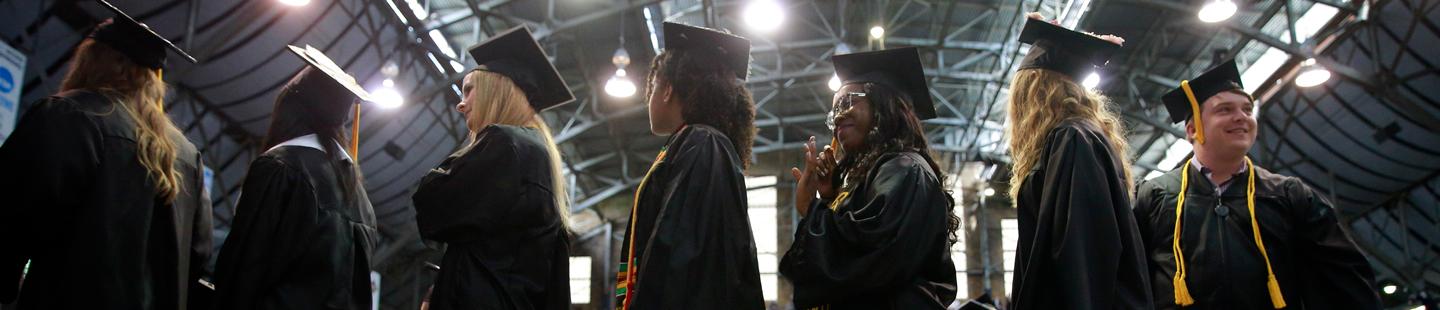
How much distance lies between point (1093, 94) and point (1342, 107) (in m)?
13.5

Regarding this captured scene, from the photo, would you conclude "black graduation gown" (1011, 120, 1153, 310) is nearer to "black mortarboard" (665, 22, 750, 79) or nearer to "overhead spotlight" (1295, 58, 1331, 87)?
"black mortarboard" (665, 22, 750, 79)

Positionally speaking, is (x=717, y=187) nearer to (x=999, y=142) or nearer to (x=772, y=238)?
(x=999, y=142)

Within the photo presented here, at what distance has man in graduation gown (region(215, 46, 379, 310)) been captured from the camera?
2.60 metres

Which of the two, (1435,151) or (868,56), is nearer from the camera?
(868,56)

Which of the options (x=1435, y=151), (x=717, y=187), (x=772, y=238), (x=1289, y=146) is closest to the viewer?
(x=717, y=187)

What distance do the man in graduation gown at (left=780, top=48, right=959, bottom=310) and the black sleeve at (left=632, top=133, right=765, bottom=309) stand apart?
0.77ft

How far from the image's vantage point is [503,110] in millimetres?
3082

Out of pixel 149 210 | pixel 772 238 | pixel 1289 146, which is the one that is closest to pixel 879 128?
pixel 149 210

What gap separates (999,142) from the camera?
17.8 m

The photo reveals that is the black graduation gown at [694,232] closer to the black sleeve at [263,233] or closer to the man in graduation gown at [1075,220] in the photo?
the man in graduation gown at [1075,220]

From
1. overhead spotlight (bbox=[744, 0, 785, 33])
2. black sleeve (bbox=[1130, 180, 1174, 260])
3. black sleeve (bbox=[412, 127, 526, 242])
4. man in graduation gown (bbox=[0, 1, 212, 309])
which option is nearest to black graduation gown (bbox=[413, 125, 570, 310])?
black sleeve (bbox=[412, 127, 526, 242])

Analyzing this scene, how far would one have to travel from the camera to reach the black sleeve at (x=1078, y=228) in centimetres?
231

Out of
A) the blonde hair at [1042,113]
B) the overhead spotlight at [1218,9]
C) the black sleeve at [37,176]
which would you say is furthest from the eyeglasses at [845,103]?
the overhead spotlight at [1218,9]

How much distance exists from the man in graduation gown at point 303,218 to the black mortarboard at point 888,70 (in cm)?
160
